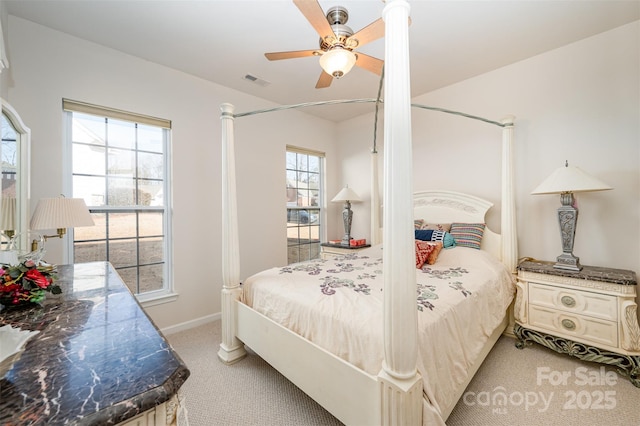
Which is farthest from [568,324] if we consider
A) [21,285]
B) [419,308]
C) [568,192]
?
[21,285]

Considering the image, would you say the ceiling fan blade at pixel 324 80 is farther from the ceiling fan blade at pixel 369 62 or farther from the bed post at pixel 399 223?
the bed post at pixel 399 223

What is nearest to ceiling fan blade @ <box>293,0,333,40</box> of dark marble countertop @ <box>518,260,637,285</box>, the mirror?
the mirror

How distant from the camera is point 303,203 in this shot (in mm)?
4137

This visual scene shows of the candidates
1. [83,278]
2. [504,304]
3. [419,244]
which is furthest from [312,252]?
[83,278]

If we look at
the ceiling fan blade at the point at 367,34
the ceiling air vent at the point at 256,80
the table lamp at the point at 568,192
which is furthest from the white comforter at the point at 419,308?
the ceiling air vent at the point at 256,80

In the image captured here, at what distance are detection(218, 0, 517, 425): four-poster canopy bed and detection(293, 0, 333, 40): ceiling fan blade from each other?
517mm

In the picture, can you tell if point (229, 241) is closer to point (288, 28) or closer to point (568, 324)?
point (288, 28)

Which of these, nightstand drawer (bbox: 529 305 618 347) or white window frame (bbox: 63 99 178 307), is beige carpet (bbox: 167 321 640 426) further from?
white window frame (bbox: 63 99 178 307)

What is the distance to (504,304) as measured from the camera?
2.19m

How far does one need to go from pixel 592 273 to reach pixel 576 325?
422 millimetres

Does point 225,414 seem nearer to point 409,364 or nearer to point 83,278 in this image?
point 83,278

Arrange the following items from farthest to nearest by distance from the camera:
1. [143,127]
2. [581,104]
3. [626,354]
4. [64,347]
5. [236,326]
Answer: [143,127] < [581,104] < [236,326] < [626,354] < [64,347]

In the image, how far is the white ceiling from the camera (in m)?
1.92

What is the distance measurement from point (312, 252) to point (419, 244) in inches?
81.8
